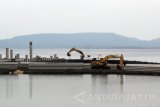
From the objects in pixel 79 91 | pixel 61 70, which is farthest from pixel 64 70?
pixel 79 91

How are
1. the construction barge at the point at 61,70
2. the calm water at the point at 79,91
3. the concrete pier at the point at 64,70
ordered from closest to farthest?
the calm water at the point at 79,91 < the concrete pier at the point at 64,70 < the construction barge at the point at 61,70

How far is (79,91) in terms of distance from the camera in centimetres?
→ 2322

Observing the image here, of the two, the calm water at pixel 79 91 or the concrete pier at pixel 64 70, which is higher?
the concrete pier at pixel 64 70

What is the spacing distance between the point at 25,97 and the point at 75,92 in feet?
9.58

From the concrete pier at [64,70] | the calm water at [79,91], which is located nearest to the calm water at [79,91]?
the calm water at [79,91]

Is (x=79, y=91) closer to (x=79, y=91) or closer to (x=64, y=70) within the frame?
(x=79, y=91)

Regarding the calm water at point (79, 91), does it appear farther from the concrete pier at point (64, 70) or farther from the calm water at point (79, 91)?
the concrete pier at point (64, 70)

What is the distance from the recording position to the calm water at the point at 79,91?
62.6 ft

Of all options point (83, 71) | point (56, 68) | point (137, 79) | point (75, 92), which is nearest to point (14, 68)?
point (56, 68)

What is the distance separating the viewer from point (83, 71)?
110 ft

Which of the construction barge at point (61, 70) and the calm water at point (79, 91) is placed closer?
the calm water at point (79, 91)

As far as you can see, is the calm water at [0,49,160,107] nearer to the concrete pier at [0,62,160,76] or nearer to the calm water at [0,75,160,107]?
the calm water at [0,75,160,107]

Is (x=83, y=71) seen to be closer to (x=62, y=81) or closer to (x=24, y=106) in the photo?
(x=62, y=81)

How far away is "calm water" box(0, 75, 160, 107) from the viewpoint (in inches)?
752
